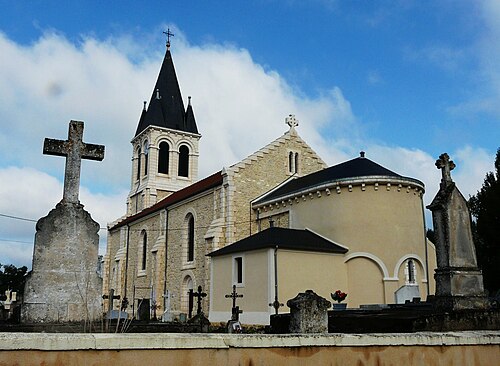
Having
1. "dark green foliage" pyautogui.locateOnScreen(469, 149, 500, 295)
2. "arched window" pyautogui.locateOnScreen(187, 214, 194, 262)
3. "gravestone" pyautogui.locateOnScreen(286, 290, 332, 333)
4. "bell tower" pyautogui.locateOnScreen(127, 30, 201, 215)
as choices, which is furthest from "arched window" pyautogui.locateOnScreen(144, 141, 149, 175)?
"gravestone" pyautogui.locateOnScreen(286, 290, 332, 333)

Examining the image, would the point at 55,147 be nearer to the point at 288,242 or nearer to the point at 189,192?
the point at 288,242

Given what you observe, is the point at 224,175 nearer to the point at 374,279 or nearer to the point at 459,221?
the point at 374,279

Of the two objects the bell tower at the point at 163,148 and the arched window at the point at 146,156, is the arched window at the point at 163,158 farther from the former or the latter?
the arched window at the point at 146,156

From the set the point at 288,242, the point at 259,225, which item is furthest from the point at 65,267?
the point at 259,225

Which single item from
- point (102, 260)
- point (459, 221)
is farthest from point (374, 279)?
point (102, 260)

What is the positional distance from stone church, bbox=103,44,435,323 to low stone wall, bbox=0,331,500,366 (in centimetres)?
1479

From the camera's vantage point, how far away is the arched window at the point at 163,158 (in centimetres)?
4403

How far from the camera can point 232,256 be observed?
2203cm

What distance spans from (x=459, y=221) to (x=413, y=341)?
5.17m

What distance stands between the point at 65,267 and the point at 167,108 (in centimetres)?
3973

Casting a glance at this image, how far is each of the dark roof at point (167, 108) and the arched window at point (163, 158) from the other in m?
1.81

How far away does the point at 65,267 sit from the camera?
7.59 metres

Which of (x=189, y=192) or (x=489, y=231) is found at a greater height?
(x=189, y=192)

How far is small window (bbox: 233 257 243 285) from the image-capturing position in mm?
21672
